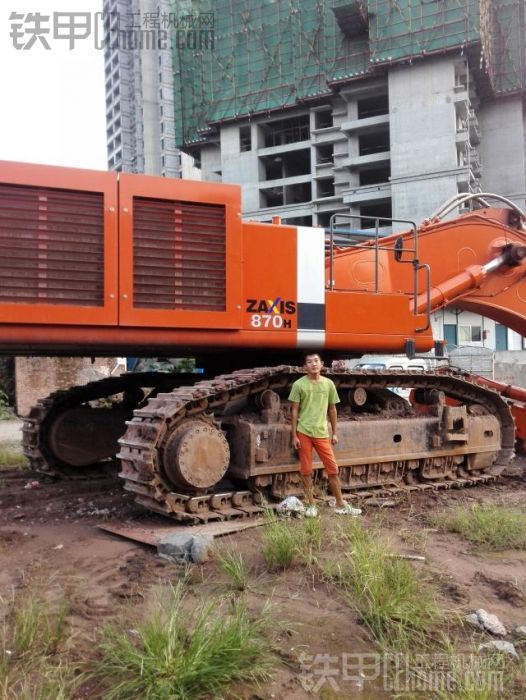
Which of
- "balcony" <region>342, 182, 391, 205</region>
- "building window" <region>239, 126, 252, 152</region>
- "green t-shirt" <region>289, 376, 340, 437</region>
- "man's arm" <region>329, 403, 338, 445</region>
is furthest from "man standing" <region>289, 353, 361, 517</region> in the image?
"building window" <region>239, 126, 252, 152</region>

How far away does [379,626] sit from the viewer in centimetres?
361

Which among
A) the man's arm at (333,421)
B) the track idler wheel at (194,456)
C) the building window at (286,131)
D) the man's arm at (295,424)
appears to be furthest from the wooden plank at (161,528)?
the building window at (286,131)

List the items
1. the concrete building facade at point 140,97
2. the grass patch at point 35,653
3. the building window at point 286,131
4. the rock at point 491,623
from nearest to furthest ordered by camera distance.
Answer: the grass patch at point 35,653 → the rock at point 491,623 → the building window at point 286,131 → the concrete building facade at point 140,97

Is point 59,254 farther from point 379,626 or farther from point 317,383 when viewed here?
point 379,626

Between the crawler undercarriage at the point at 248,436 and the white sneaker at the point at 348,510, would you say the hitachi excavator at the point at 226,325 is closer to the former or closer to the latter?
the crawler undercarriage at the point at 248,436

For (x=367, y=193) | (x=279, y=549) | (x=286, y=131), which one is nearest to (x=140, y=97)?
(x=286, y=131)

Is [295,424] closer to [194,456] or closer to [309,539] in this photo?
[194,456]

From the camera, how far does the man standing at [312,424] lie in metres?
6.27

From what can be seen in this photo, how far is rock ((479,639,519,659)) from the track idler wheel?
9.86ft

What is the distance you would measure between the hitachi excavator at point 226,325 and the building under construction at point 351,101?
41.3 metres

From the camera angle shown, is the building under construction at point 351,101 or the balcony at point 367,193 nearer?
the building under construction at point 351,101

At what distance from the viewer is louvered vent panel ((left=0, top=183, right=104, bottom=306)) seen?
18.4 ft

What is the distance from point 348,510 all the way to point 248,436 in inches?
45.7

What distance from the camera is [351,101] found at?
2202 inches
